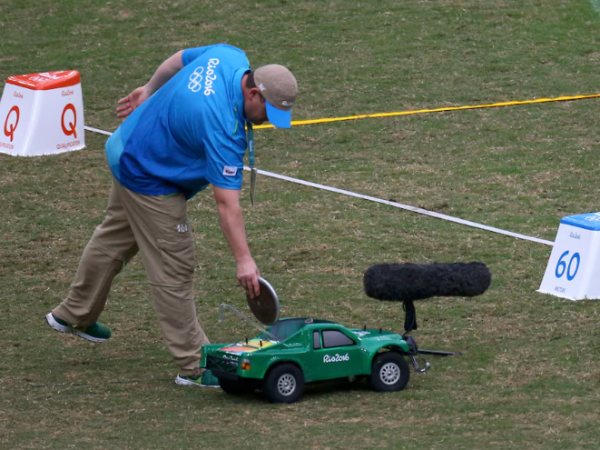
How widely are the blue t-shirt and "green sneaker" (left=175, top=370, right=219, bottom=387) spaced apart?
2.93ft

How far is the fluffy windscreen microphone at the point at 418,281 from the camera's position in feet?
17.9

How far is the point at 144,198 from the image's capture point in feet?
17.7

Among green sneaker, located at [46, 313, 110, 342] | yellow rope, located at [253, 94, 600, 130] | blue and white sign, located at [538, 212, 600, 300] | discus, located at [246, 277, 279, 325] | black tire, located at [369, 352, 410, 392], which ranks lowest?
green sneaker, located at [46, 313, 110, 342]

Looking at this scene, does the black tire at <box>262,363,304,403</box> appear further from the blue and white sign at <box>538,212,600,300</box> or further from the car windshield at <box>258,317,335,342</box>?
the blue and white sign at <box>538,212,600,300</box>

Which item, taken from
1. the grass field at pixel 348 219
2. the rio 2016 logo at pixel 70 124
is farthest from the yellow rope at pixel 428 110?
the rio 2016 logo at pixel 70 124

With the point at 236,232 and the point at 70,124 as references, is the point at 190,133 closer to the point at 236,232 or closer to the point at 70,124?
the point at 236,232

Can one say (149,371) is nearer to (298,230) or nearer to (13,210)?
(298,230)

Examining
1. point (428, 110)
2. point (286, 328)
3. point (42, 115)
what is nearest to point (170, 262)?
point (286, 328)

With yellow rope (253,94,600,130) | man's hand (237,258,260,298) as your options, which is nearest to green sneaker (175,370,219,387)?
man's hand (237,258,260,298)

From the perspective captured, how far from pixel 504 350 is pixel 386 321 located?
0.77 meters

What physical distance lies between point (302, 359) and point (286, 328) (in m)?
0.26

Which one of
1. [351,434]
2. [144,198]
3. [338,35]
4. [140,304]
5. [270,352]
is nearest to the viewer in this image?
[351,434]

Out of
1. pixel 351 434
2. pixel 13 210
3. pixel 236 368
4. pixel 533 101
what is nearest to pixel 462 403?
pixel 351 434

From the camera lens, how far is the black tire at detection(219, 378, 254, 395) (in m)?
5.22
